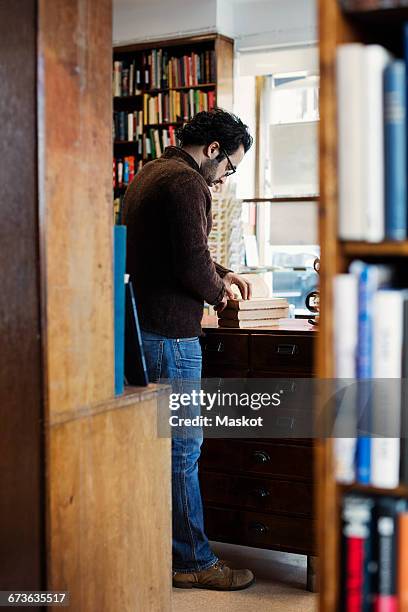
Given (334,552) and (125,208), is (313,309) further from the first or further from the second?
(334,552)

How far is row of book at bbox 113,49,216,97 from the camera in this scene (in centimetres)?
656

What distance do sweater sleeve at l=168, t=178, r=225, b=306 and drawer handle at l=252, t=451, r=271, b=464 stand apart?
2.25 feet

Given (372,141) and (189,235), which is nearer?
(372,141)

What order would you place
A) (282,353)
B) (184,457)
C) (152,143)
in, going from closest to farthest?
(184,457)
(282,353)
(152,143)

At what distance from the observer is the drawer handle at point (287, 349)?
295cm

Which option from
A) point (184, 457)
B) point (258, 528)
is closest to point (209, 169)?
point (184, 457)

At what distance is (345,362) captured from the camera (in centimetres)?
132

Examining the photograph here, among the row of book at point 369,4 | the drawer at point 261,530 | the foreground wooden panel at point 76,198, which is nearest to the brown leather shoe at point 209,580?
the drawer at point 261,530

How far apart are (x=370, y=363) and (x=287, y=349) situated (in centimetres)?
164

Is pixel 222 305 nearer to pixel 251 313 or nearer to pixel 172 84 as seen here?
pixel 251 313

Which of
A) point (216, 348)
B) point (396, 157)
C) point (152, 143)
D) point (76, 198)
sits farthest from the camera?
point (152, 143)

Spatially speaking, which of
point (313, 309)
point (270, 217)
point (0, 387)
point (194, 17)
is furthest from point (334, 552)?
point (194, 17)

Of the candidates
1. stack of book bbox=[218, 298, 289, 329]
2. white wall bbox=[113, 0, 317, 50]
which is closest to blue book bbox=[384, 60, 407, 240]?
stack of book bbox=[218, 298, 289, 329]

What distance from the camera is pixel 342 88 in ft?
4.20
